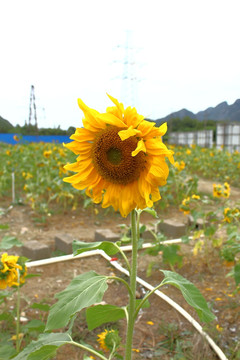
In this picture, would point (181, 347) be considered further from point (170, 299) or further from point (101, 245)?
point (101, 245)

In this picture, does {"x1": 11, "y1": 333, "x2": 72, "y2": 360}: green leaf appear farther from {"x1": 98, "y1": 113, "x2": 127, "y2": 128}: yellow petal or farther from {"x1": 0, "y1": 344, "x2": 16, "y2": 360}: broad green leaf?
{"x1": 98, "y1": 113, "x2": 127, "y2": 128}: yellow petal

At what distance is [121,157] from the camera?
1017 millimetres

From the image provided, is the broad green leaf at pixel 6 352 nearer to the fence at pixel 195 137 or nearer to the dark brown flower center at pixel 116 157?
the dark brown flower center at pixel 116 157

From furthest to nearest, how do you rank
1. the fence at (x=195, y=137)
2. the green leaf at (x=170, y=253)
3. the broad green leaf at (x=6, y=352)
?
the fence at (x=195, y=137) → the green leaf at (x=170, y=253) → the broad green leaf at (x=6, y=352)

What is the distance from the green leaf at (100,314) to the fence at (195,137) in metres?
22.9

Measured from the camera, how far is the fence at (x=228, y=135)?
864 inches

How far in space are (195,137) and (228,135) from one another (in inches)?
149

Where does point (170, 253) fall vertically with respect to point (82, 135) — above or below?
below

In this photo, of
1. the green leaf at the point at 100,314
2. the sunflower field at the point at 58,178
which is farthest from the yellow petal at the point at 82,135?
the sunflower field at the point at 58,178

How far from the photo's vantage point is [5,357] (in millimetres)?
1374

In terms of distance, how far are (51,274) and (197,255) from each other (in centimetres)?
115

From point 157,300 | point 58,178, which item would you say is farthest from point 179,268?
point 58,178

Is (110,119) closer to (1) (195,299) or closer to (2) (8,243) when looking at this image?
(1) (195,299)

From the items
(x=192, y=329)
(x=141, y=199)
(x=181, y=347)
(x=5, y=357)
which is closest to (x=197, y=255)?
(x=192, y=329)
